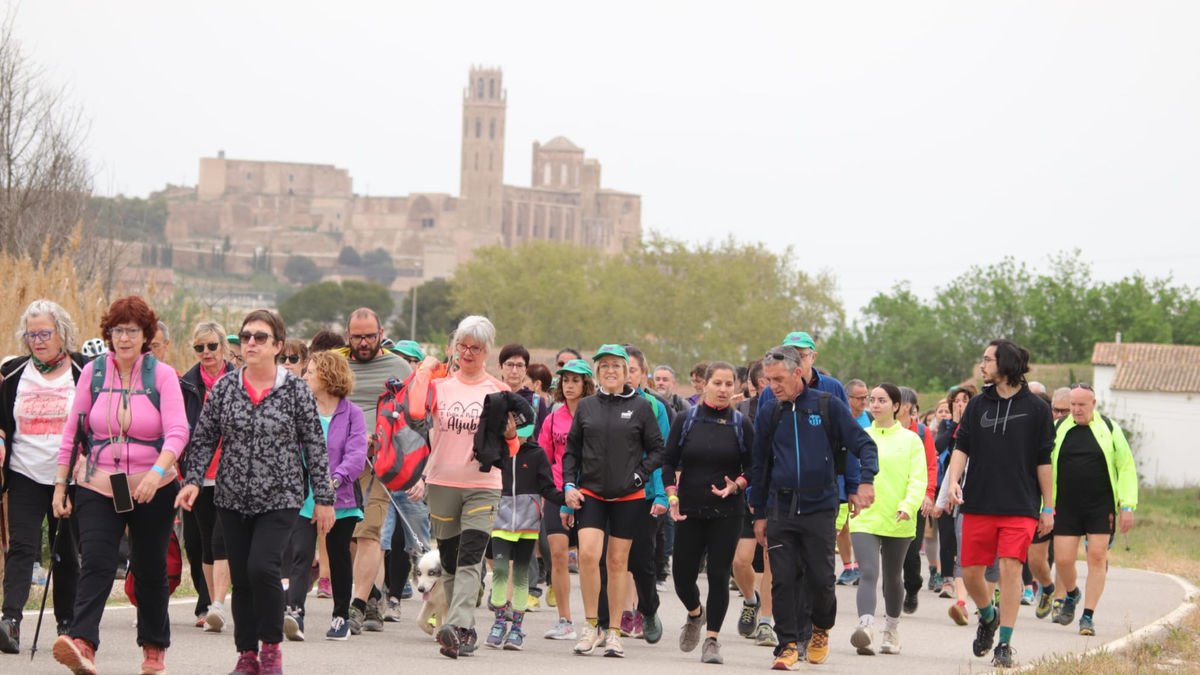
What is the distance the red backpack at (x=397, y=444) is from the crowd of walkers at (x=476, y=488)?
4.2 inches

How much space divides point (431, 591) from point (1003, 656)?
360 centimetres

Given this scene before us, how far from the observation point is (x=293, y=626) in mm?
11039

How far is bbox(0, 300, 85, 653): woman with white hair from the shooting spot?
9.96m

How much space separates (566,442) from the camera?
11477 mm

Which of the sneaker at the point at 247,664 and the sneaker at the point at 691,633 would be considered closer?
the sneaker at the point at 247,664

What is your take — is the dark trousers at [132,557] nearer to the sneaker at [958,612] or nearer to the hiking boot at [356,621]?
the hiking boot at [356,621]

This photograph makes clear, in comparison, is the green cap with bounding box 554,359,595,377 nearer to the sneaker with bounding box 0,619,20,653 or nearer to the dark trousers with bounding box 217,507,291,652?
the dark trousers with bounding box 217,507,291,652

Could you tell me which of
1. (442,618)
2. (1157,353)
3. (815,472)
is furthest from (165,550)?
(1157,353)

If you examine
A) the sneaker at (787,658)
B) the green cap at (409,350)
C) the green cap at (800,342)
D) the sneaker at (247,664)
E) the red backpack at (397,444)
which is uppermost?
the green cap at (800,342)

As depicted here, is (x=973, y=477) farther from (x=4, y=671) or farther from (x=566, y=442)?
(x=4, y=671)

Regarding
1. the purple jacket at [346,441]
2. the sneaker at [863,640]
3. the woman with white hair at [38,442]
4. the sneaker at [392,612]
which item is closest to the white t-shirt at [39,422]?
the woman with white hair at [38,442]

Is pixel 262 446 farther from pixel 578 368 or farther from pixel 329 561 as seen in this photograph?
pixel 578 368

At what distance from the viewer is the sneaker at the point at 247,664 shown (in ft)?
29.6

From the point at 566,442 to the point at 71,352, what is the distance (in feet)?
10.1
